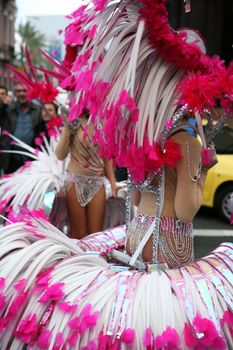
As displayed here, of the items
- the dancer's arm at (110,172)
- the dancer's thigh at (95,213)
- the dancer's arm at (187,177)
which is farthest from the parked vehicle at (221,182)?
the dancer's arm at (187,177)

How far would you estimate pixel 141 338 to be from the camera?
1968 mm

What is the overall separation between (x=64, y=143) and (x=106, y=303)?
237cm

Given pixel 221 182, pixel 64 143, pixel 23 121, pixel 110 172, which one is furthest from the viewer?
pixel 221 182

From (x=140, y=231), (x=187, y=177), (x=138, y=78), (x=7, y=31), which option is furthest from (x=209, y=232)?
(x=7, y=31)

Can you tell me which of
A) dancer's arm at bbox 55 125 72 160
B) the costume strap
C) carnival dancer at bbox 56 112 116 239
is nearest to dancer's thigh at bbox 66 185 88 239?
carnival dancer at bbox 56 112 116 239

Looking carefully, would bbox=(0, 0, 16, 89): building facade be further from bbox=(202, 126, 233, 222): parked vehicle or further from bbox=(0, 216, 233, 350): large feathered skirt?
bbox=(0, 216, 233, 350): large feathered skirt

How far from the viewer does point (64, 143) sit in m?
4.29

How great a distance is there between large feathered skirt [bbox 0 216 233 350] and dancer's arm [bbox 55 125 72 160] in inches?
80.3

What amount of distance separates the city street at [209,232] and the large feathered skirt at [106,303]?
12.6 feet

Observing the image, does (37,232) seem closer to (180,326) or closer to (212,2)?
(180,326)

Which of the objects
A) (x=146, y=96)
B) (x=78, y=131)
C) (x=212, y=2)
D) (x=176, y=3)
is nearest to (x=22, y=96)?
(x=78, y=131)

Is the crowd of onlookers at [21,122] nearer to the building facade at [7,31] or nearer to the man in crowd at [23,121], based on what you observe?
the man in crowd at [23,121]

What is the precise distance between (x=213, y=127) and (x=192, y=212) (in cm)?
41

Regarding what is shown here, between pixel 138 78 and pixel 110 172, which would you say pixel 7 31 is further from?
pixel 138 78
